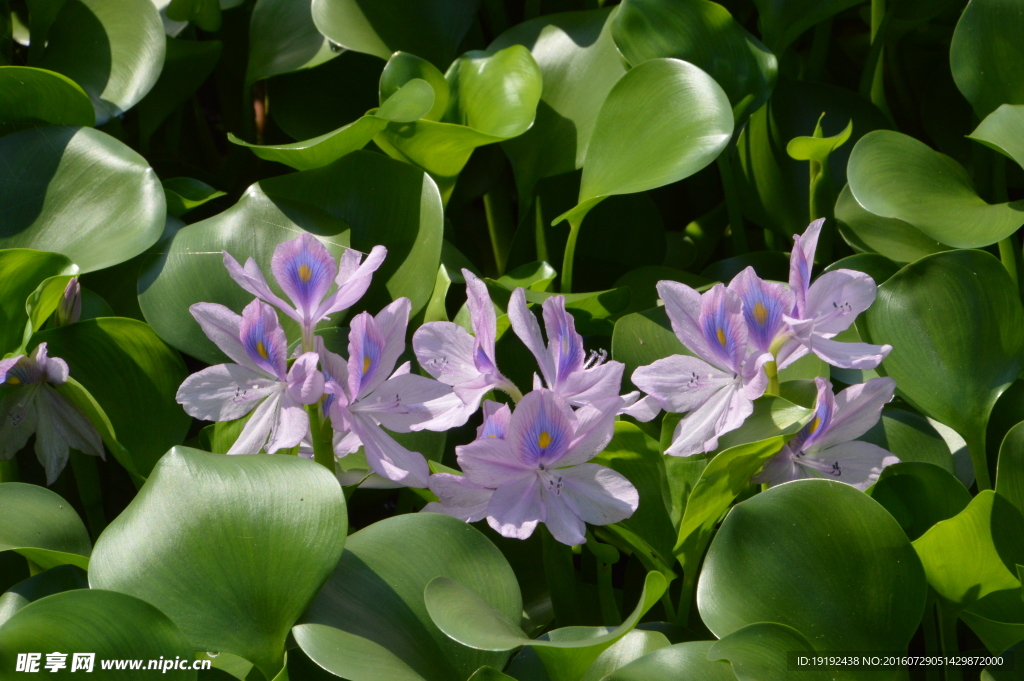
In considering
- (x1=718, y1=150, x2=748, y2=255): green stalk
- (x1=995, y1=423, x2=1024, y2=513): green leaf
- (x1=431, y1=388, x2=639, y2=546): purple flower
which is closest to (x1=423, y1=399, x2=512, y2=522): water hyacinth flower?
(x1=431, y1=388, x2=639, y2=546): purple flower

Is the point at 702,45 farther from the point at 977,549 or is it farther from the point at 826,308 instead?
the point at 977,549

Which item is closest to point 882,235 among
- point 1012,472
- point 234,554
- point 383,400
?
point 1012,472

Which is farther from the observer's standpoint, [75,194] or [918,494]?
[75,194]

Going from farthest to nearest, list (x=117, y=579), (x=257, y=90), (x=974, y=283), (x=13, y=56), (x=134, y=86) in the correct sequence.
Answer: (x=257, y=90)
(x=13, y=56)
(x=134, y=86)
(x=974, y=283)
(x=117, y=579)

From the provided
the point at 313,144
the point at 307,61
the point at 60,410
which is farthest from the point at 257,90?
the point at 60,410

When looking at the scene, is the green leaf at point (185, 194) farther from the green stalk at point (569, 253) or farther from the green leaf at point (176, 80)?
the green stalk at point (569, 253)

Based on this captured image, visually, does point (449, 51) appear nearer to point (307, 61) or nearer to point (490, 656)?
point (307, 61)

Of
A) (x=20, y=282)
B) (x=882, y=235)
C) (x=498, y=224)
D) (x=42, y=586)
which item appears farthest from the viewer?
(x=498, y=224)
